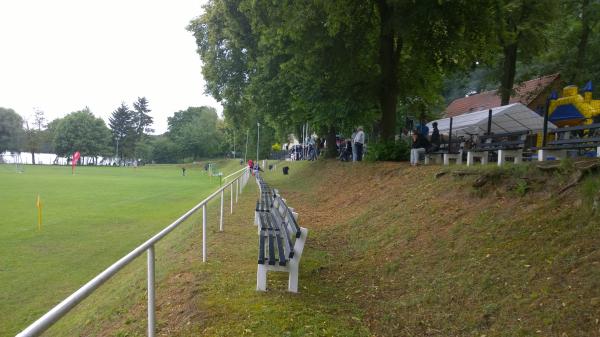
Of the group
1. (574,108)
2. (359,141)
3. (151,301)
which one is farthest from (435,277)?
(574,108)

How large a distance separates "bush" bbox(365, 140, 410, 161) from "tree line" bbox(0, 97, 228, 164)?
271ft

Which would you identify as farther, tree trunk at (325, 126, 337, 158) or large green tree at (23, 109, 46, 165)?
large green tree at (23, 109, 46, 165)

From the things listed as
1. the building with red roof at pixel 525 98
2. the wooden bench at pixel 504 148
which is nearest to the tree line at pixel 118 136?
the building with red roof at pixel 525 98

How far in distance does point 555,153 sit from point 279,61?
50.9 feet

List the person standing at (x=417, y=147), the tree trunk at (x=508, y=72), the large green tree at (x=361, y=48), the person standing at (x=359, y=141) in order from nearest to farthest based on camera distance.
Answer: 1. the person standing at (x=417, y=147)
2. the large green tree at (x=361, y=48)
3. the person standing at (x=359, y=141)
4. the tree trunk at (x=508, y=72)

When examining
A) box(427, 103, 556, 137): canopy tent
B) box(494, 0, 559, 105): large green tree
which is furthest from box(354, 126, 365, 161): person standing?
box(494, 0, 559, 105): large green tree

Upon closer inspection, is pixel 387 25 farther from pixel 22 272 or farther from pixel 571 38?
pixel 571 38

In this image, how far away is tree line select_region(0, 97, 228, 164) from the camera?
102m

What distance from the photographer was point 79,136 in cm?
10175

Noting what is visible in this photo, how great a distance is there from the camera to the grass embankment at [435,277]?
3859 mm

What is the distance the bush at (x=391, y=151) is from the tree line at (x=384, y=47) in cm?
85

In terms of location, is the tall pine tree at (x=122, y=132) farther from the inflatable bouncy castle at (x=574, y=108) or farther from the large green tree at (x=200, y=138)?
the inflatable bouncy castle at (x=574, y=108)

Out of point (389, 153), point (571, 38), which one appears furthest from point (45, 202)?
point (571, 38)

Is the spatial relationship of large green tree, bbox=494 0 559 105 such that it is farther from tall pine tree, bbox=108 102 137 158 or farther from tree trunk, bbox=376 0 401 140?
tall pine tree, bbox=108 102 137 158
